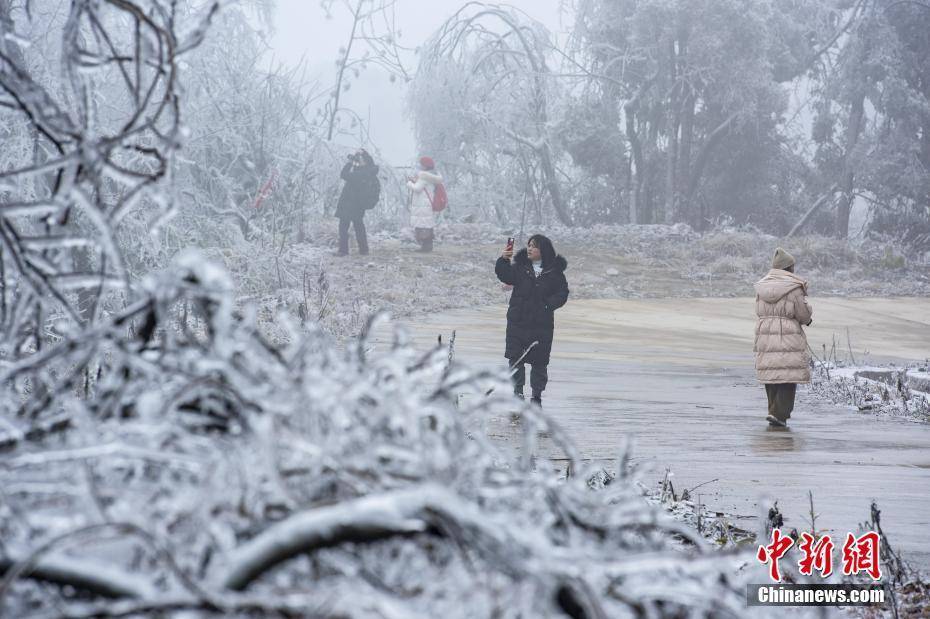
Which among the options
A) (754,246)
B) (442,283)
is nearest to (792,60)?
(754,246)

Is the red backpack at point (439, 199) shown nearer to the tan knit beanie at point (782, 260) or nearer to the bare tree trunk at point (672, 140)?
the bare tree trunk at point (672, 140)

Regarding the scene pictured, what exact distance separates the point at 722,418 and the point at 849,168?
75.1 feet

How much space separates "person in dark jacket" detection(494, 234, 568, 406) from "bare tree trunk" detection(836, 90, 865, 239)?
894 inches

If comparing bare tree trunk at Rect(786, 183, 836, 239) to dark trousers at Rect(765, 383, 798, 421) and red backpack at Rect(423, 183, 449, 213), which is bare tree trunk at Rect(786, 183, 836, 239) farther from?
dark trousers at Rect(765, 383, 798, 421)

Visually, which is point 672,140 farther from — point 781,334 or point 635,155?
point 781,334

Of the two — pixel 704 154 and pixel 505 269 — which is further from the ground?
pixel 704 154

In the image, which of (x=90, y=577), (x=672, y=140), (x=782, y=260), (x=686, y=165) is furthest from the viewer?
(x=686, y=165)

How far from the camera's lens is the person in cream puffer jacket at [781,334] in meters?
9.18

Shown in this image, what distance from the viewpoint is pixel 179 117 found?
3.80 ft

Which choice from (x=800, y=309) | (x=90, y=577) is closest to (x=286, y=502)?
(x=90, y=577)

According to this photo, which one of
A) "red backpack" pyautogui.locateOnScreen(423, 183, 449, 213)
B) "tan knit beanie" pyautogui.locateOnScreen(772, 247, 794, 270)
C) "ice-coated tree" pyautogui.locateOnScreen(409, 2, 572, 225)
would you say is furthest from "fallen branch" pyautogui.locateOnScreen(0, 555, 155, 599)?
"ice-coated tree" pyautogui.locateOnScreen(409, 2, 572, 225)

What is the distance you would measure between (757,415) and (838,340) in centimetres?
688

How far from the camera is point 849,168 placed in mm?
30188

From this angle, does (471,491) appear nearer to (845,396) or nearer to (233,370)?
(233,370)
